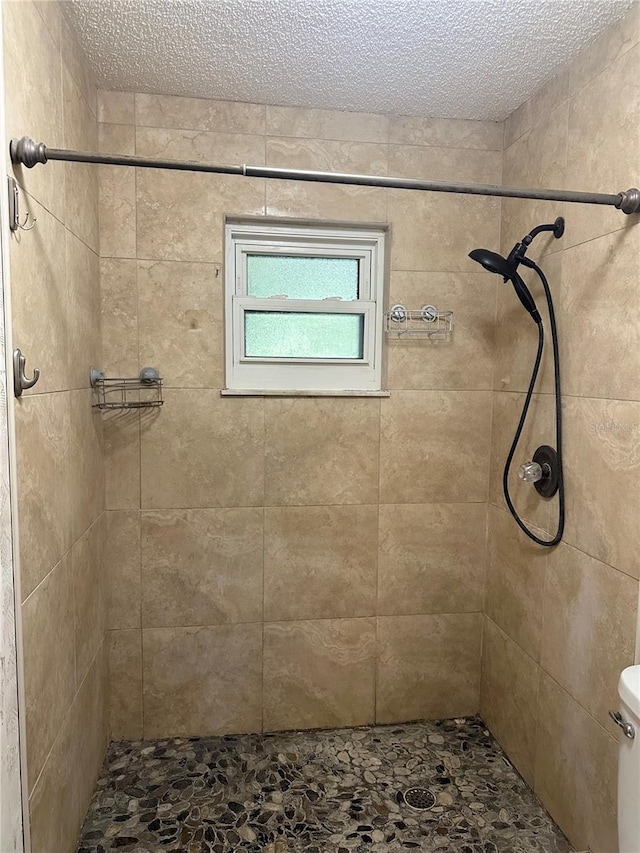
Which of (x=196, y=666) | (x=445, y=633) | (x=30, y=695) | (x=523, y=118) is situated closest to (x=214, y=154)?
(x=523, y=118)

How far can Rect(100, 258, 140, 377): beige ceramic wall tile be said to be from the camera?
6.22ft

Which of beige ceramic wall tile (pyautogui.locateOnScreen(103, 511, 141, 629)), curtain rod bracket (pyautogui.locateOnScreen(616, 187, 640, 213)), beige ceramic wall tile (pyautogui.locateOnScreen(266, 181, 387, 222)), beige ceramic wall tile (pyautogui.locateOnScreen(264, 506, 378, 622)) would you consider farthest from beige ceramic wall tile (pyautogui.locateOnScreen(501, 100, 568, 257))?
beige ceramic wall tile (pyautogui.locateOnScreen(103, 511, 141, 629))

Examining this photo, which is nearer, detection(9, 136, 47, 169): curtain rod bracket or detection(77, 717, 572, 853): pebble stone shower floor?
detection(9, 136, 47, 169): curtain rod bracket

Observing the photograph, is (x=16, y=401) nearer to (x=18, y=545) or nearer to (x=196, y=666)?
(x=18, y=545)

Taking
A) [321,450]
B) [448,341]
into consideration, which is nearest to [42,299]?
[321,450]

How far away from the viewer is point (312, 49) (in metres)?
1.60

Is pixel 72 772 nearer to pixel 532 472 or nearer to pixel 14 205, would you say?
pixel 14 205

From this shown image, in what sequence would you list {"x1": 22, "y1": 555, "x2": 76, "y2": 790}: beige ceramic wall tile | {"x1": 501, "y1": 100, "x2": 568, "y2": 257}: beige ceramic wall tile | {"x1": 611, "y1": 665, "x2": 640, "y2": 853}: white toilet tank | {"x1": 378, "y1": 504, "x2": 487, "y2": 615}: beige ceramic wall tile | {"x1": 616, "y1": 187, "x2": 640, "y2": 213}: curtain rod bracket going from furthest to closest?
{"x1": 378, "y1": 504, "x2": 487, "y2": 615}: beige ceramic wall tile < {"x1": 501, "y1": 100, "x2": 568, "y2": 257}: beige ceramic wall tile < {"x1": 616, "y1": 187, "x2": 640, "y2": 213}: curtain rod bracket < {"x1": 22, "y1": 555, "x2": 76, "y2": 790}: beige ceramic wall tile < {"x1": 611, "y1": 665, "x2": 640, "y2": 853}: white toilet tank

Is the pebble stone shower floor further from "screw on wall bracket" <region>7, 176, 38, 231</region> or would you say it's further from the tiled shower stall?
"screw on wall bracket" <region>7, 176, 38, 231</region>

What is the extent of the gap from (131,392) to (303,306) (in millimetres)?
736

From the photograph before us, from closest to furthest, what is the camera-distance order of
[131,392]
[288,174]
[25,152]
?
[25,152] → [288,174] → [131,392]

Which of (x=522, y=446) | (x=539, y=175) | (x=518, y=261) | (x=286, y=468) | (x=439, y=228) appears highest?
(x=539, y=175)

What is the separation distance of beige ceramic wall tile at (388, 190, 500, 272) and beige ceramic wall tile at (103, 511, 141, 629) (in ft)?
4.71

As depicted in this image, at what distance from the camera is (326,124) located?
197 cm
